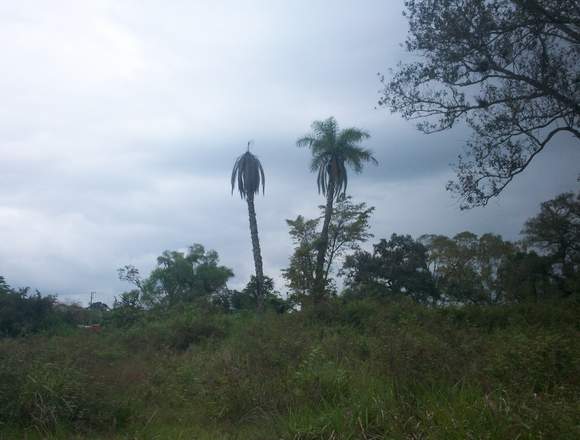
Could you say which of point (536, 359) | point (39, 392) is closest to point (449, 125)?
point (536, 359)

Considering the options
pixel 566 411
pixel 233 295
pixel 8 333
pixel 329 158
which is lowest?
pixel 566 411

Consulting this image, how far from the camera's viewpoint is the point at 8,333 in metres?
20.5

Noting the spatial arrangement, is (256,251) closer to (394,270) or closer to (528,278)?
(394,270)

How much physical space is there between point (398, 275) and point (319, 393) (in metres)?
21.2

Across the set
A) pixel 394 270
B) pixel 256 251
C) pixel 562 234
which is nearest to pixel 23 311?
pixel 256 251

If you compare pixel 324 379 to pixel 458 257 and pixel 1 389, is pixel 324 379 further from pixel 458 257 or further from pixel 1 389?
pixel 458 257

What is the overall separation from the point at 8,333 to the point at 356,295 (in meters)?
14.4

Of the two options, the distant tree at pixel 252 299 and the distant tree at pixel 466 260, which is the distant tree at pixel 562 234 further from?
the distant tree at pixel 252 299

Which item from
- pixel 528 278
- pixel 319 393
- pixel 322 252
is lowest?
pixel 319 393

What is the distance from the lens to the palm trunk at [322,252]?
2797 cm

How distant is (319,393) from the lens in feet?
25.0

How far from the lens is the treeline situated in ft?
68.4

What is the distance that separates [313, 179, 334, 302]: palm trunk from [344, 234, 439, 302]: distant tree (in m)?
1.41

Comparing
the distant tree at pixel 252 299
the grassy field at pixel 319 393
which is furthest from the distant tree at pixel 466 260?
the grassy field at pixel 319 393
